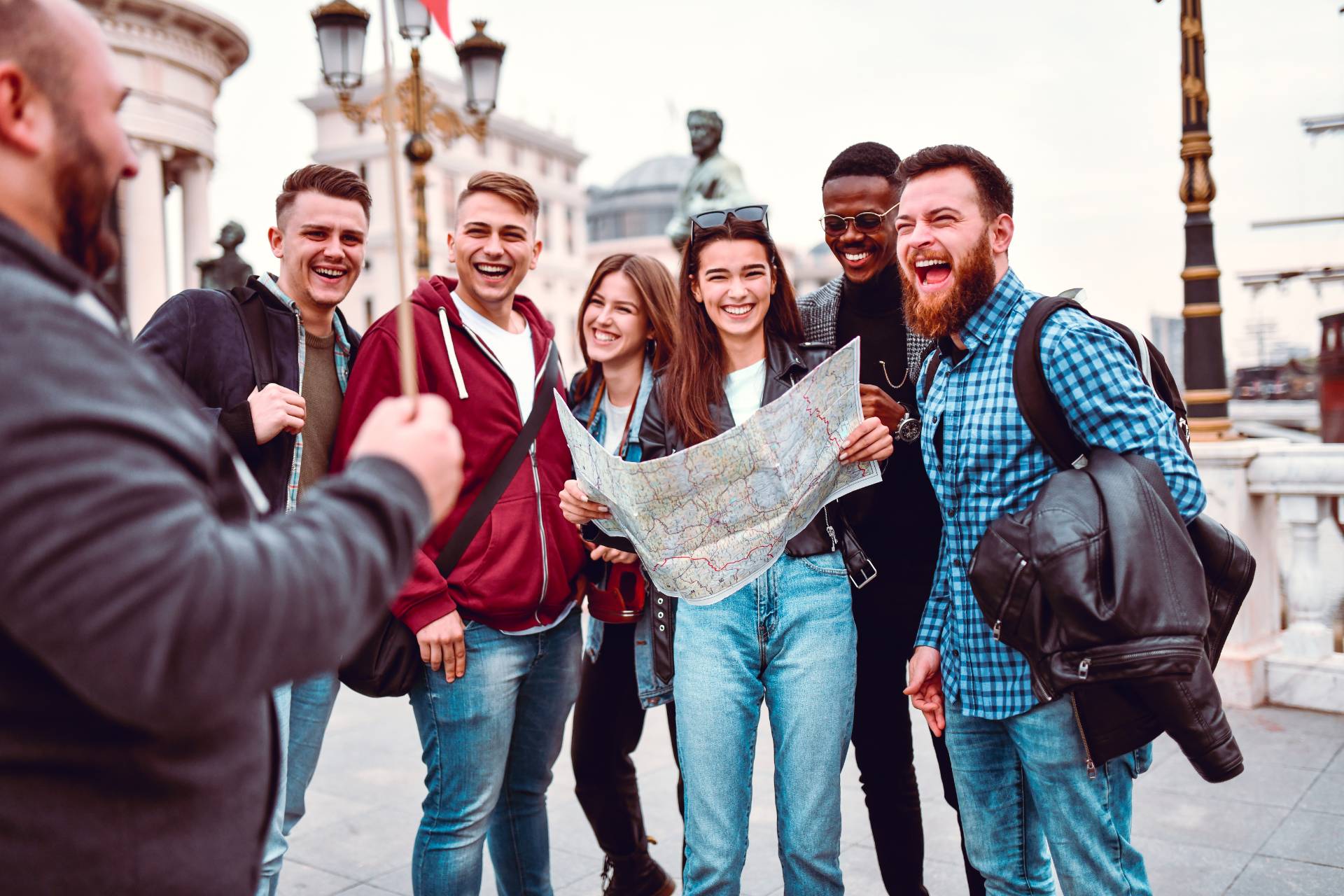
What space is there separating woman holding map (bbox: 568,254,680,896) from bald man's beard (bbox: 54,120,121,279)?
7.78ft

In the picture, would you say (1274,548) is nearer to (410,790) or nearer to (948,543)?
(948,543)

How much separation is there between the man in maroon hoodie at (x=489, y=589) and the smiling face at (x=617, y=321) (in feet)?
1.44

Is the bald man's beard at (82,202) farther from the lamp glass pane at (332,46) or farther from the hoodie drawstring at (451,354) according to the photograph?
the lamp glass pane at (332,46)

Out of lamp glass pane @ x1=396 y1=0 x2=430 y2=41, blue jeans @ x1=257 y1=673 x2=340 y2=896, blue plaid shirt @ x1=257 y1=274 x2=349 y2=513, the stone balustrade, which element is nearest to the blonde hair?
blue plaid shirt @ x1=257 y1=274 x2=349 y2=513

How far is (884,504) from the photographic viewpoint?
131 inches

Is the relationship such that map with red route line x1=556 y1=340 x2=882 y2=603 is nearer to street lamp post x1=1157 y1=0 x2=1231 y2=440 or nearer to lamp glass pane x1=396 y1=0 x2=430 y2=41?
street lamp post x1=1157 y1=0 x2=1231 y2=440

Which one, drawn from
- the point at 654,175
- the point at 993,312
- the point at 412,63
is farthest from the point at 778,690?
the point at 654,175

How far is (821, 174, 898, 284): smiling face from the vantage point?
3496 millimetres

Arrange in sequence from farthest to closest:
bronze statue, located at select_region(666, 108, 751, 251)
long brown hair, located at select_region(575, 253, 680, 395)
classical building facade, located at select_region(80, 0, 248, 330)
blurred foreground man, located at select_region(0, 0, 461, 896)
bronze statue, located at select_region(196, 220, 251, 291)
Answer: classical building facade, located at select_region(80, 0, 248, 330) < bronze statue, located at select_region(196, 220, 251, 291) < bronze statue, located at select_region(666, 108, 751, 251) < long brown hair, located at select_region(575, 253, 680, 395) < blurred foreground man, located at select_region(0, 0, 461, 896)

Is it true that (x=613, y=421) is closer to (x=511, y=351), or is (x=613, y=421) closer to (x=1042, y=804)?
(x=511, y=351)

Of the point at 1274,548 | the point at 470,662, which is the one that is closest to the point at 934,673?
the point at 470,662

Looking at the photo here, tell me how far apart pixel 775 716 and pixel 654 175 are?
88.1 m

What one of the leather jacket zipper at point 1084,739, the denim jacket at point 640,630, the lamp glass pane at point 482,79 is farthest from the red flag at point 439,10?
the lamp glass pane at point 482,79

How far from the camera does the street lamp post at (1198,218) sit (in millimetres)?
7219
